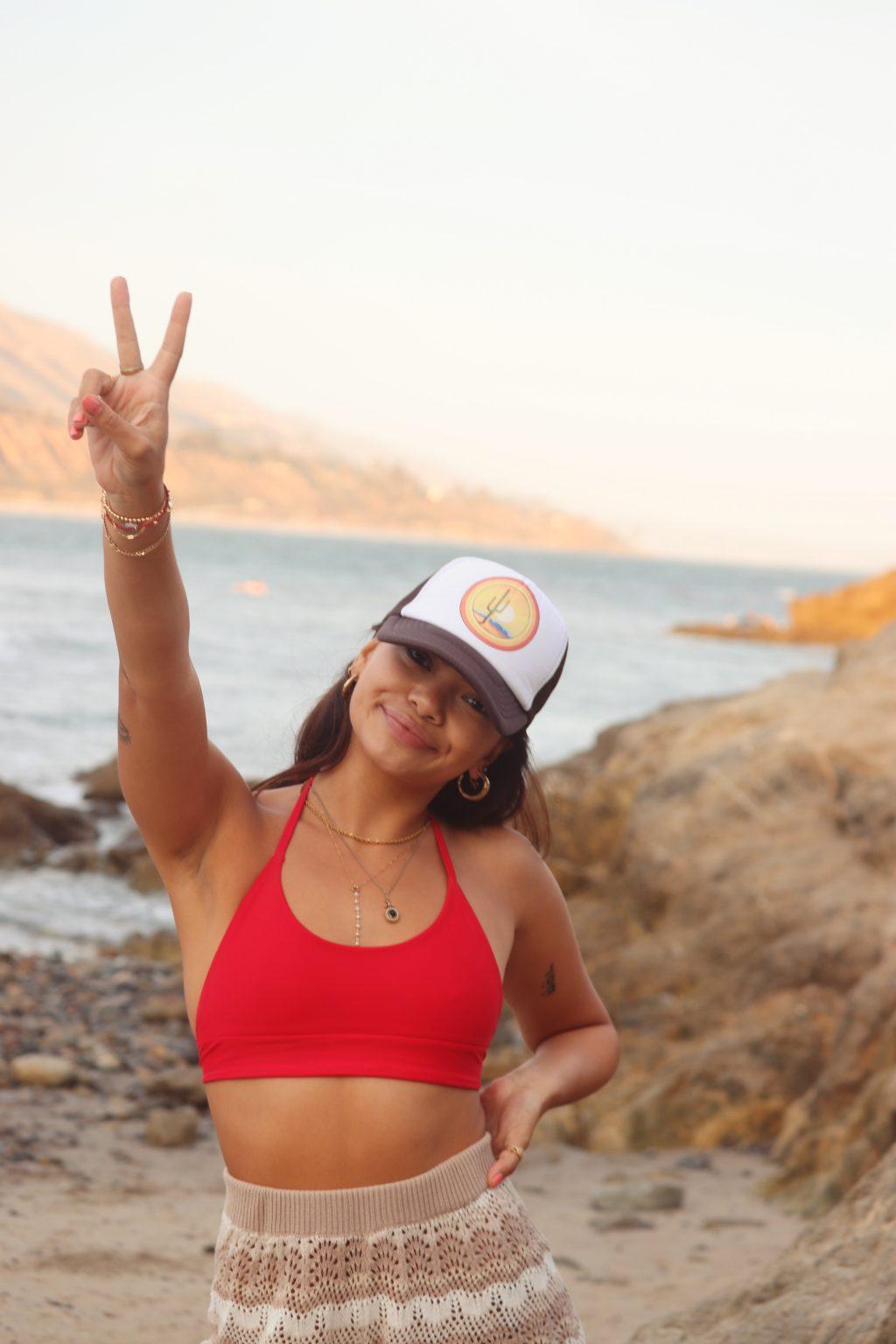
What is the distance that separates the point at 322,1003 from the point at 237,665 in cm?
2727

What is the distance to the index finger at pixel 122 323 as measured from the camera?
222cm

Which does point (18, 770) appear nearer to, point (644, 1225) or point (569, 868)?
point (569, 868)

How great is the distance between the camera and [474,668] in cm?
235

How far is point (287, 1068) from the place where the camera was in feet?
7.39

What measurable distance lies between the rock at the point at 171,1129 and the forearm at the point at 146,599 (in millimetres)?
4927

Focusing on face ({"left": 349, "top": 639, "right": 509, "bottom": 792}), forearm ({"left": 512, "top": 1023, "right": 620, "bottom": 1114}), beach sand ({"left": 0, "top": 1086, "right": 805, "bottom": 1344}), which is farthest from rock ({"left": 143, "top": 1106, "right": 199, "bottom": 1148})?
face ({"left": 349, "top": 639, "right": 509, "bottom": 792})

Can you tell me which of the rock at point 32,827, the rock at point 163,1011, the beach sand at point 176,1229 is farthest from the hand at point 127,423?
the rock at point 32,827

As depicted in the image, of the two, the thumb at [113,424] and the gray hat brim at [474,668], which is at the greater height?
the thumb at [113,424]

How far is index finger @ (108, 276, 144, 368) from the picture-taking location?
2219mm

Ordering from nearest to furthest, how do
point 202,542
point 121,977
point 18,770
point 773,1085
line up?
point 773,1085 → point 121,977 → point 18,770 → point 202,542

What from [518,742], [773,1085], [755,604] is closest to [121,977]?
[773,1085]

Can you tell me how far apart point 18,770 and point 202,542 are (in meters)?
87.8

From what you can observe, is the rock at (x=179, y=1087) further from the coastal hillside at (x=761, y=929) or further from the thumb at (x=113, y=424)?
the thumb at (x=113, y=424)

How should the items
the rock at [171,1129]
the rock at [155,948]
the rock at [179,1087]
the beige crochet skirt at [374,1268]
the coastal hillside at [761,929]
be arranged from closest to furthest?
1. the beige crochet skirt at [374,1268]
2. the coastal hillside at [761,929]
3. the rock at [171,1129]
4. the rock at [179,1087]
5. the rock at [155,948]
